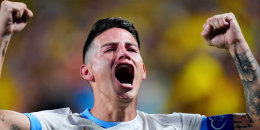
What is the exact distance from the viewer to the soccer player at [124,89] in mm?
1687

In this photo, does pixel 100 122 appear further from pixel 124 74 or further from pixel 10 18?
pixel 10 18

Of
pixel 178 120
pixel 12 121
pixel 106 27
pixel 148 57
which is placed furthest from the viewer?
pixel 148 57

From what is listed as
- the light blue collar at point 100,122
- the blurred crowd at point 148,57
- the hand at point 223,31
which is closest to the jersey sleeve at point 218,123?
the hand at point 223,31

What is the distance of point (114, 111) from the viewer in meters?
1.84

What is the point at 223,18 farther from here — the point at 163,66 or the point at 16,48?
the point at 16,48

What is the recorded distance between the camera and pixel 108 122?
1812 mm

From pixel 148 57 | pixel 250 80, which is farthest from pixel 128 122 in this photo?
pixel 148 57

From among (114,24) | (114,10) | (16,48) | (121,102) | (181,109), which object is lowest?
(181,109)

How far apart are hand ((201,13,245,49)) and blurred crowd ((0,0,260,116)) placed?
4.59 ft

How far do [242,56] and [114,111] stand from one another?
0.84 m

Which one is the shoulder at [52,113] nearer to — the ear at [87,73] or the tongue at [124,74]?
the ear at [87,73]

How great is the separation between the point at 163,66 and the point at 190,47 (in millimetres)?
383

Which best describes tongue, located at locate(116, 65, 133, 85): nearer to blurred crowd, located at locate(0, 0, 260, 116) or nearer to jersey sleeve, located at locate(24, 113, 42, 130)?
jersey sleeve, located at locate(24, 113, 42, 130)

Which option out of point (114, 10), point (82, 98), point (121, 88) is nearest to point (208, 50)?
point (114, 10)
